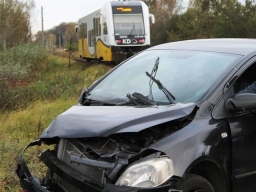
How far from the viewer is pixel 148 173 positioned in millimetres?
2879

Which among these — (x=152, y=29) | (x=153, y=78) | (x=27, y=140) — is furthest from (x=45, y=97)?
(x=152, y=29)

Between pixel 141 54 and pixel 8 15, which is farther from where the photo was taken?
pixel 8 15

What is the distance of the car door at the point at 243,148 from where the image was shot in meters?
3.42

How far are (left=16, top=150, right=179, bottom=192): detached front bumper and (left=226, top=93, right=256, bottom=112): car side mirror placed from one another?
38.4 inches

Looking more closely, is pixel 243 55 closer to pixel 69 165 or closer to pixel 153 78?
pixel 153 78

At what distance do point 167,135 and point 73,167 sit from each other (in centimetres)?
79

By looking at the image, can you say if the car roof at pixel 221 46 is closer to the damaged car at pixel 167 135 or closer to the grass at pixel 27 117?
the damaged car at pixel 167 135

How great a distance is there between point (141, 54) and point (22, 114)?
12.8 feet

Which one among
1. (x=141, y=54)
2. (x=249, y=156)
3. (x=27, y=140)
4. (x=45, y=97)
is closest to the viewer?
(x=249, y=156)

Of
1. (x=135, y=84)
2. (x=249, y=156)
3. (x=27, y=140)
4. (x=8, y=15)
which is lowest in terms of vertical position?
(x=27, y=140)

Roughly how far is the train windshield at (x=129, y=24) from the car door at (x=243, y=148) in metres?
17.9

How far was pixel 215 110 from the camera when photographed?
3396 millimetres

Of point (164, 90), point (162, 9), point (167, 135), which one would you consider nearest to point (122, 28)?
point (164, 90)

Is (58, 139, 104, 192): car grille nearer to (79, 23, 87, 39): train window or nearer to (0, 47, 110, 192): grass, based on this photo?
(0, 47, 110, 192): grass
